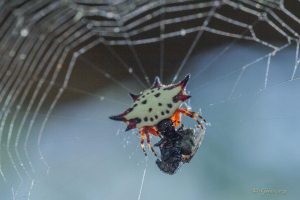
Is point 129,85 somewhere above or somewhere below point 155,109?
above

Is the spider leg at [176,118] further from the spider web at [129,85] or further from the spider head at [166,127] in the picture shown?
the spider web at [129,85]

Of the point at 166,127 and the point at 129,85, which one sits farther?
the point at 129,85

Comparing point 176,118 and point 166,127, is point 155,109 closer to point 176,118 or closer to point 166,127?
point 166,127

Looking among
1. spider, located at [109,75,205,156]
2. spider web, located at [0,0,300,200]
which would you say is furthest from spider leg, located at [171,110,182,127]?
spider web, located at [0,0,300,200]

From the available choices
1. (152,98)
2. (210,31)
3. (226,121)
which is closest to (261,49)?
(210,31)

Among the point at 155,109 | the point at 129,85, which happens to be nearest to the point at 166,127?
the point at 155,109

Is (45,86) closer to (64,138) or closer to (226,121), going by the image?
(64,138)
